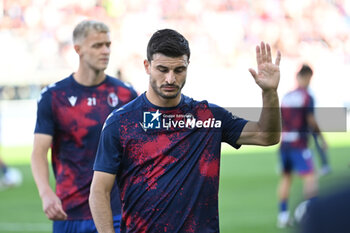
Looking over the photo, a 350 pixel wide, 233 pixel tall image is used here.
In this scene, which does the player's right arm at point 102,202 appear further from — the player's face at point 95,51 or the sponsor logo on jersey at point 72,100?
the player's face at point 95,51

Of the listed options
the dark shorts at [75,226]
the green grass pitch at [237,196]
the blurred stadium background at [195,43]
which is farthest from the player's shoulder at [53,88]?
the blurred stadium background at [195,43]

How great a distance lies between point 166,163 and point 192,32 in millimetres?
21599

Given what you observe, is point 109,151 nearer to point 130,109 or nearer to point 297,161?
point 130,109

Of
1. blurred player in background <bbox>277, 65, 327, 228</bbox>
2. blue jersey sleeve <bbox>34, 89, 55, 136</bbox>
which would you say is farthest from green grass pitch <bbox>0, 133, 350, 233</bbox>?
blue jersey sleeve <bbox>34, 89, 55, 136</bbox>

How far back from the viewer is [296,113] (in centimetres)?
996

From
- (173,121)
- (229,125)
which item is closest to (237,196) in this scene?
(229,125)

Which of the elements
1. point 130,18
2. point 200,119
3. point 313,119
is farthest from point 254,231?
point 130,18

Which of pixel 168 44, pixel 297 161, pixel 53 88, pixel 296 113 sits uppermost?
pixel 168 44

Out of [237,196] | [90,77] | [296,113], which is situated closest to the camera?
[90,77]

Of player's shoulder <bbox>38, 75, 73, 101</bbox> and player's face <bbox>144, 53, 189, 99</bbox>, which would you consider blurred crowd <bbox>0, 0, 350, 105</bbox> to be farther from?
player's face <bbox>144, 53, 189, 99</bbox>

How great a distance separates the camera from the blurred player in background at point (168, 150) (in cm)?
331

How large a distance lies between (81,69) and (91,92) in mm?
231

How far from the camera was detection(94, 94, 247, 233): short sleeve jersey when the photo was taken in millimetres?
3309

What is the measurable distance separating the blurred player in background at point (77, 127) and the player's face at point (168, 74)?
5.02 ft
